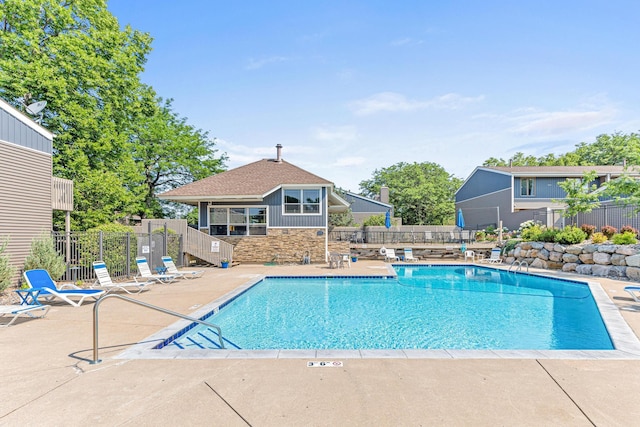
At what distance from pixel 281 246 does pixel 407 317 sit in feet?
37.6

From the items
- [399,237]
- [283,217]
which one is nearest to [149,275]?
[283,217]

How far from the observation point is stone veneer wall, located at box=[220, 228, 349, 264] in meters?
18.9

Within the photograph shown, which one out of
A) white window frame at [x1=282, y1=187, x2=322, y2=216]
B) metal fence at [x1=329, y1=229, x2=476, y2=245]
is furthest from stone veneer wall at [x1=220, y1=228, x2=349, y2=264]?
metal fence at [x1=329, y1=229, x2=476, y2=245]

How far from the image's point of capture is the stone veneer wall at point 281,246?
18.9 metres

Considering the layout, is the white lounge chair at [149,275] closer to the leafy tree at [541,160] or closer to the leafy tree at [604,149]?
the leafy tree at [541,160]

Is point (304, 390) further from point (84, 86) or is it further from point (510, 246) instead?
point (84, 86)

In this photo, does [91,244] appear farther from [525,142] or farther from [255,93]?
[525,142]

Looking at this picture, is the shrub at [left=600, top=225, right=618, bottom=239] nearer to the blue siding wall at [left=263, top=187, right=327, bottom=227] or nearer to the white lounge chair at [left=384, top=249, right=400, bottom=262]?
the white lounge chair at [left=384, top=249, right=400, bottom=262]

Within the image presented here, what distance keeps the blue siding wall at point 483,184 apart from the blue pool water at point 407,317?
16.2m

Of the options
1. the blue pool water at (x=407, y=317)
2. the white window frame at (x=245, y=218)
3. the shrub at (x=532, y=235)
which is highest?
the white window frame at (x=245, y=218)

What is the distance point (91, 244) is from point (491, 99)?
18.0 m

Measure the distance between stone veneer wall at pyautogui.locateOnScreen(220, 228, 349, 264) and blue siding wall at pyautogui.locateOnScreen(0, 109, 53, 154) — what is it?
9.45 meters

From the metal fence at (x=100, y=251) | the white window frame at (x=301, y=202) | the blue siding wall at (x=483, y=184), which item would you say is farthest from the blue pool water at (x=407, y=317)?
the blue siding wall at (x=483, y=184)

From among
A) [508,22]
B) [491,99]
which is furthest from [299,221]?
[508,22]
